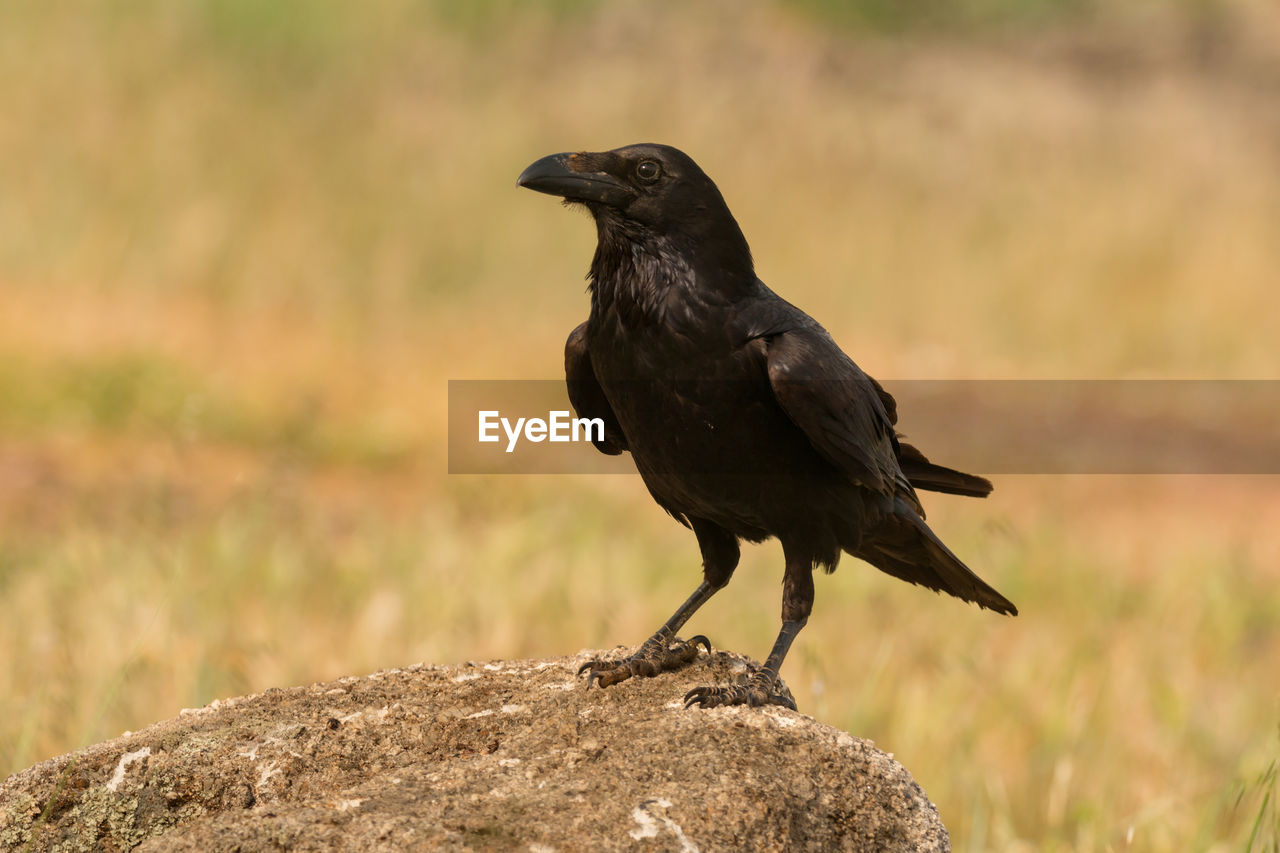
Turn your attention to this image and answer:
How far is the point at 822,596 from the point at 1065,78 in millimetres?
23207

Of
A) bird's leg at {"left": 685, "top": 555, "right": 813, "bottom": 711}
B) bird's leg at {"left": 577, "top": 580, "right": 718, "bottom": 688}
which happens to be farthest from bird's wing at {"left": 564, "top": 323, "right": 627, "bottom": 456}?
bird's leg at {"left": 685, "top": 555, "right": 813, "bottom": 711}

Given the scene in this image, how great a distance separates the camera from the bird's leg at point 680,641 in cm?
324

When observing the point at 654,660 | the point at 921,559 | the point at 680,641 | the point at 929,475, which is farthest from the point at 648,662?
the point at 929,475

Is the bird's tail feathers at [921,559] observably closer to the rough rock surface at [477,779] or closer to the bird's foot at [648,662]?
the bird's foot at [648,662]

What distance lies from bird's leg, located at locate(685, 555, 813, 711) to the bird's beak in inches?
39.0

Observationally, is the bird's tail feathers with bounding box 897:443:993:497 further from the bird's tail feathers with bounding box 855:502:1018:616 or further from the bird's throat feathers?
the bird's throat feathers

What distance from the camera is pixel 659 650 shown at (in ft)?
11.0

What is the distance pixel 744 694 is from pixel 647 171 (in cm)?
130

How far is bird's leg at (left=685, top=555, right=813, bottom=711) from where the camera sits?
2.97 m

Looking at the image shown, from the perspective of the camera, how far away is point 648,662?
10.7 ft

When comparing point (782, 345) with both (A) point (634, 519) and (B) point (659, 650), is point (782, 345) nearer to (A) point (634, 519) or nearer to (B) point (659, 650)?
(B) point (659, 650)

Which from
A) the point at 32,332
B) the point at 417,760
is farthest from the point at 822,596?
the point at 32,332

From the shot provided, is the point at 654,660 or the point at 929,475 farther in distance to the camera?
the point at 929,475

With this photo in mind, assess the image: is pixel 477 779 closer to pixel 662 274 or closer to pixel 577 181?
pixel 662 274
